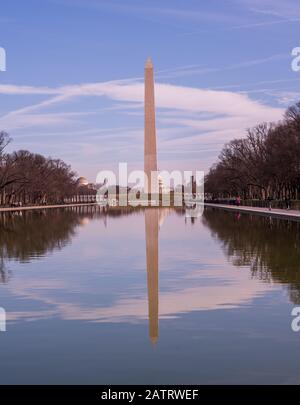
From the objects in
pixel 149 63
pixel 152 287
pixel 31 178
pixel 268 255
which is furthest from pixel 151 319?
pixel 31 178

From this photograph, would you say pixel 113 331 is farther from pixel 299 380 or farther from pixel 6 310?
pixel 299 380

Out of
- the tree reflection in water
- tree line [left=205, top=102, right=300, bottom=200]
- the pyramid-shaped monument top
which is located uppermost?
the pyramid-shaped monument top

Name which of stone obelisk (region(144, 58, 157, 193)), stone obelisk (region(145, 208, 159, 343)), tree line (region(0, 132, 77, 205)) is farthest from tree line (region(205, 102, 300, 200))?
stone obelisk (region(145, 208, 159, 343))

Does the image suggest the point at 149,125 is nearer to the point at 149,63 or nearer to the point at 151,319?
the point at 149,63

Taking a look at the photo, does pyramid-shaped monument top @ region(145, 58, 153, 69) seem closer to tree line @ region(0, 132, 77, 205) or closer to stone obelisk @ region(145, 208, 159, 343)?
tree line @ region(0, 132, 77, 205)

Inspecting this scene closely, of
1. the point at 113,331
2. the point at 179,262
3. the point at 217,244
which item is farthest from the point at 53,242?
the point at 113,331
